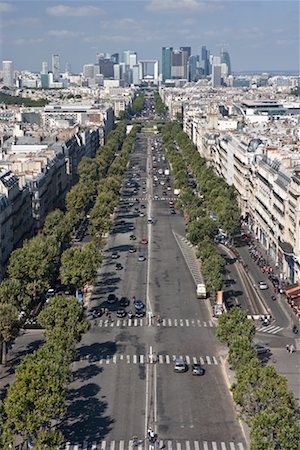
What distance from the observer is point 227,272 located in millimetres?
111375

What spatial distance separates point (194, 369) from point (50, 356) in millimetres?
16937

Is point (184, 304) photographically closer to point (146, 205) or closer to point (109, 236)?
point (109, 236)

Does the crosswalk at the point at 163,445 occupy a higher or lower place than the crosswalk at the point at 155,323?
lower

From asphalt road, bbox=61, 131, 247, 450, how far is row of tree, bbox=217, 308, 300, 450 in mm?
3881

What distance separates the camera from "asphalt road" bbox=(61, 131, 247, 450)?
197 ft

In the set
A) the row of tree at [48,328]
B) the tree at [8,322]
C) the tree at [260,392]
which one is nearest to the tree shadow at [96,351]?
the row of tree at [48,328]

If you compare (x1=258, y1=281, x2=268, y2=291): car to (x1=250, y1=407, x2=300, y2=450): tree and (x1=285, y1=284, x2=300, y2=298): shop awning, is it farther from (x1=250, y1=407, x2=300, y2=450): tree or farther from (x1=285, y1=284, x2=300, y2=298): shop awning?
(x1=250, y1=407, x2=300, y2=450): tree

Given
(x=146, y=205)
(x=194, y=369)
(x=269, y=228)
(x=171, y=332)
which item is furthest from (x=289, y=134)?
(x=194, y=369)

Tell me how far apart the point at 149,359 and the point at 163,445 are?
18.2 m

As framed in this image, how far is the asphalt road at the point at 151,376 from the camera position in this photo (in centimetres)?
6003

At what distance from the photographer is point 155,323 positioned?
87562 millimetres

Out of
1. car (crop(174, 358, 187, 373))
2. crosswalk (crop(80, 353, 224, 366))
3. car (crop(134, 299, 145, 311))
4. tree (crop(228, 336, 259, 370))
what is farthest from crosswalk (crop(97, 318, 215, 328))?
tree (crop(228, 336, 259, 370))

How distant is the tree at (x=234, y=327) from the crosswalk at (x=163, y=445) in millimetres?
13513

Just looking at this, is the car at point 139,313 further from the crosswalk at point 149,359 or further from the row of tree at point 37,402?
the row of tree at point 37,402
